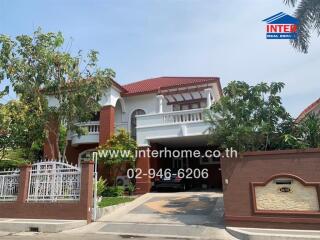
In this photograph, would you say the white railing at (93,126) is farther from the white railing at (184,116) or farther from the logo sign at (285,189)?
the logo sign at (285,189)

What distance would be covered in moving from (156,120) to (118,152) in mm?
3084

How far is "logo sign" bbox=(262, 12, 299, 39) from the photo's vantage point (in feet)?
46.3

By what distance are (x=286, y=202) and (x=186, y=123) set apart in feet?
27.8

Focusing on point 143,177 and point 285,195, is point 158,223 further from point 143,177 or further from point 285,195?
point 143,177

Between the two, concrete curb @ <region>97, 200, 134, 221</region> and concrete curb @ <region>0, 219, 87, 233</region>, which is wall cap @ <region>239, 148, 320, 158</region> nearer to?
concrete curb @ <region>97, 200, 134, 221</region>

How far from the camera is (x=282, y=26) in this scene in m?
14.4

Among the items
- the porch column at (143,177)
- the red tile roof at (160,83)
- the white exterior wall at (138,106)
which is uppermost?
the red tile roof at (160,83)

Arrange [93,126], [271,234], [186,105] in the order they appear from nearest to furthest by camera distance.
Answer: [271,234] < [93,126] < [186,105]

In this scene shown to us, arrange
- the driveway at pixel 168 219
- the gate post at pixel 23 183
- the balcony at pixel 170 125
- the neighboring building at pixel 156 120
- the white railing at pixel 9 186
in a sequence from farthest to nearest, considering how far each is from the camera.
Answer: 1. the neighboring building at pixel 156 120
2. the balcony at pixel 170 125
3. the white railing at pixel 9 186
4. the gate post at pixel 23 183
5. the driveway at pixel 168 219

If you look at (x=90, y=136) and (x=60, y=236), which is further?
(x=90, y=136)

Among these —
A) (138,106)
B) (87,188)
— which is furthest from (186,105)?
(87,188)

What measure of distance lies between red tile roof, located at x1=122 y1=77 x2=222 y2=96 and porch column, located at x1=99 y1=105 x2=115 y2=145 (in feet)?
6.93

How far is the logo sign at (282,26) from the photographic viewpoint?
14.1 m

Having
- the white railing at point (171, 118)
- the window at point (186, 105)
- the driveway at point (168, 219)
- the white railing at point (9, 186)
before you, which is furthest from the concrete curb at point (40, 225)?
the window at point (186, 105)
